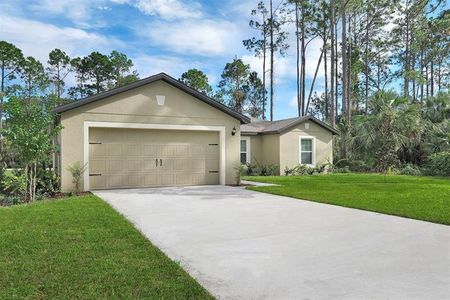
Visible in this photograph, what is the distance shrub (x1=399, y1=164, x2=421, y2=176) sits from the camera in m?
17.8

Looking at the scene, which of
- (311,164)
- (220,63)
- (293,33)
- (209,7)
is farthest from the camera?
(220,63)

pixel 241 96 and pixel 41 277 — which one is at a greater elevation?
pixel 241 96

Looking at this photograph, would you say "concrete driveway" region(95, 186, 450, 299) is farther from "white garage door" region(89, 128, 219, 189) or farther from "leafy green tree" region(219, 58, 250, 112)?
"leafy green tree" region(219, 58, 250, 112)

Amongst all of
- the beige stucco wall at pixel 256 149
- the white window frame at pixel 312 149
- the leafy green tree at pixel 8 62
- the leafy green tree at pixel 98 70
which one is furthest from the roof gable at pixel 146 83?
the leafy green tree at pixel 8 62

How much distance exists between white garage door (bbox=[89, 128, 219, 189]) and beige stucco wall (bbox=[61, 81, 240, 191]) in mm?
437

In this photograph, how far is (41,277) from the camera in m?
3.61

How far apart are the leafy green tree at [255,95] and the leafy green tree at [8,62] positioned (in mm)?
22873

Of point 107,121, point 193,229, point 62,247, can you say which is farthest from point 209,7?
point 62,247

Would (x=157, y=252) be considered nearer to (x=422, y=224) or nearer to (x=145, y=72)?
(x=422, y=224)

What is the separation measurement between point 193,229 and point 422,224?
3.91m

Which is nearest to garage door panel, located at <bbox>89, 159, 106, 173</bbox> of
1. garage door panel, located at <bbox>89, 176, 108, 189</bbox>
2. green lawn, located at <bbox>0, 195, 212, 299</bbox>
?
garage door panel, located at <bbox>89, 176, 108, 189</bbox>

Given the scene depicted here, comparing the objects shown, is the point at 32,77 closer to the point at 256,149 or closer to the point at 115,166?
the point at 256,149

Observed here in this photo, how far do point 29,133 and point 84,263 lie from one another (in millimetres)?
6696

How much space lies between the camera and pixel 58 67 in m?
35.9
